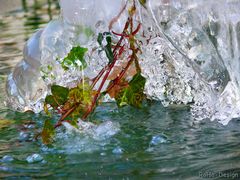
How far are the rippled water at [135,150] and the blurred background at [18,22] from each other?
5.28 ft

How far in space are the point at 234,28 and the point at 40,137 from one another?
910 mm

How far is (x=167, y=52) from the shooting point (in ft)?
12.5

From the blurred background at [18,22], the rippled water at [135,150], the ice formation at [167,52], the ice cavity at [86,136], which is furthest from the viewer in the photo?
the blurred background at [18,22]

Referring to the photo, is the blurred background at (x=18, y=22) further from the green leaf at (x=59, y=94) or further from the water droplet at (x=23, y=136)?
the green leaf at (x=59, y=94)

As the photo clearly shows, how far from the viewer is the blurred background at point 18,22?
5922mm

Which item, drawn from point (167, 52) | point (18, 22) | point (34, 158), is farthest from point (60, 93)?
point (18, 22)

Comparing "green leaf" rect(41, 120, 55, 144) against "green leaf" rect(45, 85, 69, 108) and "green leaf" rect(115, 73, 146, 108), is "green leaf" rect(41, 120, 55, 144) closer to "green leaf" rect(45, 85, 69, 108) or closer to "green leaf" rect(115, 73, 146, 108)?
"green leaf" rect(45, 85, 69, 108)

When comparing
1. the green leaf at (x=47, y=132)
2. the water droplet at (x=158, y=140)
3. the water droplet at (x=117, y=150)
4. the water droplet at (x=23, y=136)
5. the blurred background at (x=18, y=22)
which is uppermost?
the green leaf at (x=47, y=132)

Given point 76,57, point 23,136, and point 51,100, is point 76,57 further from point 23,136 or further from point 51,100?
point 23,136

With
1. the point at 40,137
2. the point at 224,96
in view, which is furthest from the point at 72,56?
the point at 224,96

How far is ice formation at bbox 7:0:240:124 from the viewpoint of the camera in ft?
11.1

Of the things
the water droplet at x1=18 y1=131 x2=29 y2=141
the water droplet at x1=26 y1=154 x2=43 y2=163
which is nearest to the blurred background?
the water droplet at x1=18 y1=131 x2=29 y2=141

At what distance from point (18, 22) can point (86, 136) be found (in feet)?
15.2

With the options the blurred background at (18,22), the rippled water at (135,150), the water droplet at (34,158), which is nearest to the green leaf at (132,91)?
the rippled water at (135,150)
